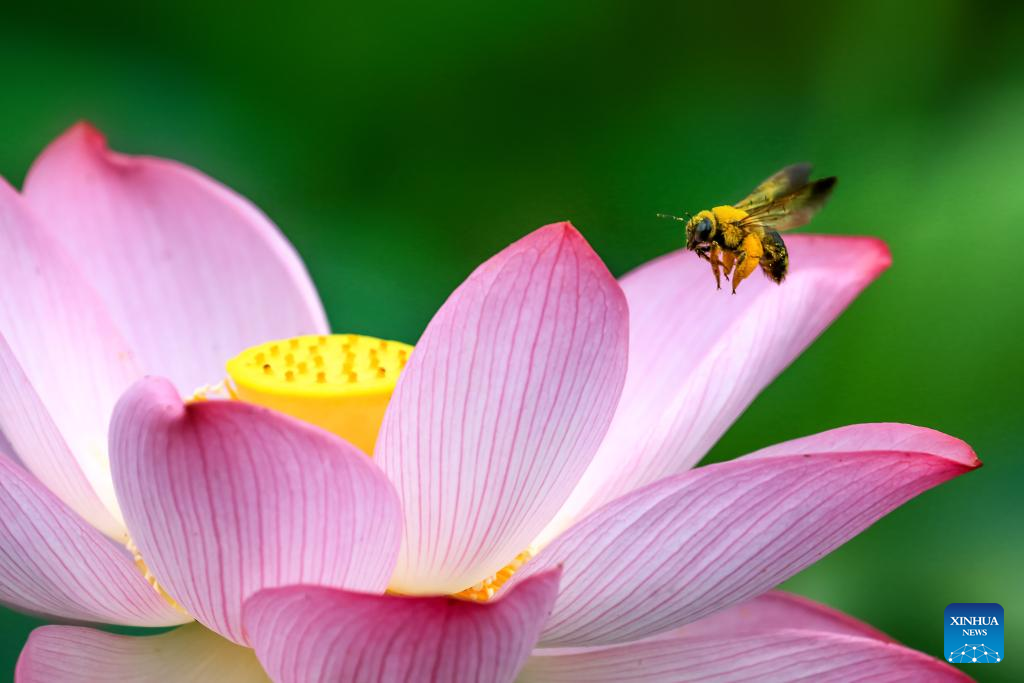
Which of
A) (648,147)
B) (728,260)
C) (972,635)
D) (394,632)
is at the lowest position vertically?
(972,635)

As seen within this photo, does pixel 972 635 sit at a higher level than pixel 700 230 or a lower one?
lower

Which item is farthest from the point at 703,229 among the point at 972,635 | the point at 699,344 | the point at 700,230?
the point at 972,635

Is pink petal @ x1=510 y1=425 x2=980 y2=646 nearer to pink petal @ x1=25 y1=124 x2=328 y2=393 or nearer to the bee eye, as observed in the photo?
the bee eye

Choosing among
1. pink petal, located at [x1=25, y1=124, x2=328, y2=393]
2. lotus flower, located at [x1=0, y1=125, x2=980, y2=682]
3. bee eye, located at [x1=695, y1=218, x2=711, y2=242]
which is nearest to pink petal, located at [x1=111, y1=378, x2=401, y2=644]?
lotus flower, located at [x1=0, y1=125, x2=980, y2=682]

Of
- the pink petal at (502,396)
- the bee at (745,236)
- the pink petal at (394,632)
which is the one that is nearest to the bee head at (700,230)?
the bee at (745,236)

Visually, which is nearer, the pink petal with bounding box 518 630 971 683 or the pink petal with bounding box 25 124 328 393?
the pink petal with bounding box 518 630 971 683

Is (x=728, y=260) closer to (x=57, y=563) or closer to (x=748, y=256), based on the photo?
(x=748, y=256)

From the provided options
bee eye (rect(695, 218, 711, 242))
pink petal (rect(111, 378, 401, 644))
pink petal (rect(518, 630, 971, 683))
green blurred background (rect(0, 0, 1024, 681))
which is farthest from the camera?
green blurred background (rect(0, 0, 1024, 681))
